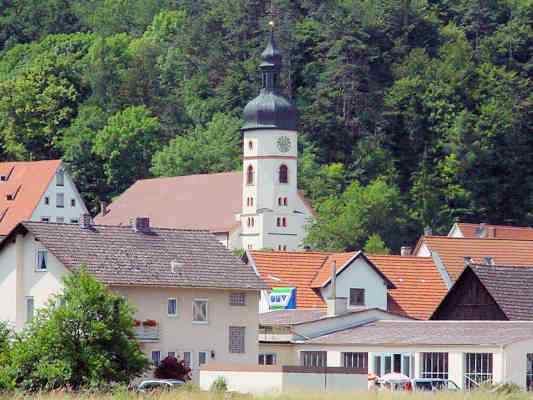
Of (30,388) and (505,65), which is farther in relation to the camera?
(505,65)

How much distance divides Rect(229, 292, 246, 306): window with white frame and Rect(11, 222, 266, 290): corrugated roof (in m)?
0.56

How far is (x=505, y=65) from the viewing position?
163625 mm

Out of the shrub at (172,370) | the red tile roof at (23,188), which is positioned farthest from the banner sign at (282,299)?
the red tile roof at (23,188)

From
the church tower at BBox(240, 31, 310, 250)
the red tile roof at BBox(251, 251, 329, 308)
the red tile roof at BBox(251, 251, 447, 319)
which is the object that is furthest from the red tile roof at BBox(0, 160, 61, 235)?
the red tile roof at BBox(251, 251, 329, 308)

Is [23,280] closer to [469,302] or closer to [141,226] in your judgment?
[141,226]

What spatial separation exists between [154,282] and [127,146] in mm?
85937

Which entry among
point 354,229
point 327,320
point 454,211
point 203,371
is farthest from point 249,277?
point 454,211

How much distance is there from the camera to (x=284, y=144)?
143500 millimetres

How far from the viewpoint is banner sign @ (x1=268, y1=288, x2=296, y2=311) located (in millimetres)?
80750

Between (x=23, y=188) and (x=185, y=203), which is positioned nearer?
(x=23, y=188)

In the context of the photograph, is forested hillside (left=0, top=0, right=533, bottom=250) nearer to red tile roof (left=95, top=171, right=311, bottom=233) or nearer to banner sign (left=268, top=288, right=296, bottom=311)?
red tile roof (left=95, top=171, right=311, bottom=233)

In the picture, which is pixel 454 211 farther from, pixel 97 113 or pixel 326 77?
pixel 97 113

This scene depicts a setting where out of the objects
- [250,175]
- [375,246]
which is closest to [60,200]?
[250,175]

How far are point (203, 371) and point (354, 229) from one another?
68.2 meters
